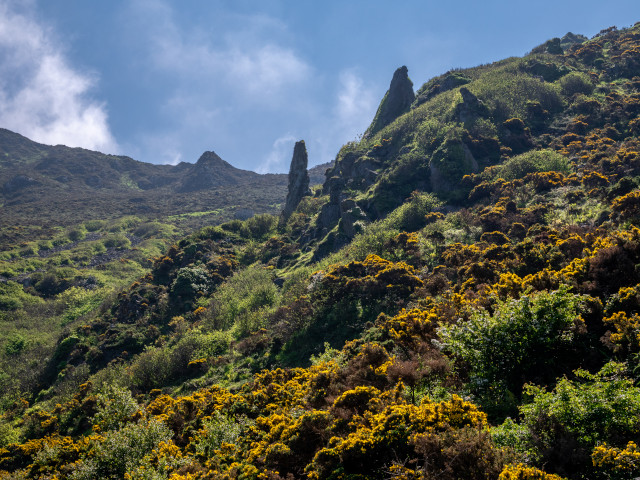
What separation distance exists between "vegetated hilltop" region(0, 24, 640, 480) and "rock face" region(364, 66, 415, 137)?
6170 mm

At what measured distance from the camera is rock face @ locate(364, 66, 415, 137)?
77.8 meters

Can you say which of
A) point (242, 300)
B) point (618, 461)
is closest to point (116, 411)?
point (242, 300)

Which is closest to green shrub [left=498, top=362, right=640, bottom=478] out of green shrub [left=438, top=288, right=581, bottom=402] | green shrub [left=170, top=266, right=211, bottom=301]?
green shrub [left=438, top=288, right=581, bottom=402]

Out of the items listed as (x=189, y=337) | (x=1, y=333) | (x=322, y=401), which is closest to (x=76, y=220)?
(x=1, y=333)

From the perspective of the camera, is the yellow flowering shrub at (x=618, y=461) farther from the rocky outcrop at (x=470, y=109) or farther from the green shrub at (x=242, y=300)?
the rocky outcrop at (x=470, y=109)

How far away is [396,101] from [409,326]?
7352 centimetres

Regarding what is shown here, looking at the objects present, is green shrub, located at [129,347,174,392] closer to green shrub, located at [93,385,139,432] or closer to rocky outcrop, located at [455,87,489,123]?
green shrub, located at [93,385,139,432]

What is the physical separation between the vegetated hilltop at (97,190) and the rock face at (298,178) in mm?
45074

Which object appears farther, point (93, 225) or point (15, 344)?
point (93, 225)

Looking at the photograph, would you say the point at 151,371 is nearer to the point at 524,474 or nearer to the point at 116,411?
the point at 116,411

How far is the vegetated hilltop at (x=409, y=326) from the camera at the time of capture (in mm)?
8734

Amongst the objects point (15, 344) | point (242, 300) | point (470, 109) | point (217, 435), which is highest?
point (470, 109)

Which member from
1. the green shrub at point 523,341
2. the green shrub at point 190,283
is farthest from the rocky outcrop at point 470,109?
the green shrub at point 523,341

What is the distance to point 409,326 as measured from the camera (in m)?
16.9
